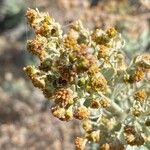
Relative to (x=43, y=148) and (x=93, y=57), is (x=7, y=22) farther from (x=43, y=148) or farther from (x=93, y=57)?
(x=93, y=57)

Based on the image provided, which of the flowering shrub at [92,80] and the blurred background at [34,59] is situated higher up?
the blurred background at [34,59]

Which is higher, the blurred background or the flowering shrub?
the blurred background

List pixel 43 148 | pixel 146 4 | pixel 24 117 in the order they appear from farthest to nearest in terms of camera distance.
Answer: pixel 24 117 < pixel 43 148 < pixel 146 4

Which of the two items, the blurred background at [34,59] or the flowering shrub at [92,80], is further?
the blurred background at [34,59]

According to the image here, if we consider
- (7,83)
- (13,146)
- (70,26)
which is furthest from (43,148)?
(70,26)

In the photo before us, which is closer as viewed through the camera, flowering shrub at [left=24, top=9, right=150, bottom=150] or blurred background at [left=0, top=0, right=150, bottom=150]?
flowering shrub at [left=24, top=9, right=150, bottom=150]
